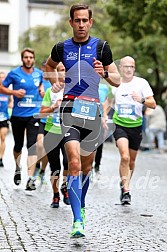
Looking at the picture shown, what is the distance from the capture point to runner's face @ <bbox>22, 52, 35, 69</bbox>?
417 inches

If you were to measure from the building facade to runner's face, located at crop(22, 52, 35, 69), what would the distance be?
4555cm

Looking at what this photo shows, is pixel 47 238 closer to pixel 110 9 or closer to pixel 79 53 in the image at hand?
pixel 79 53

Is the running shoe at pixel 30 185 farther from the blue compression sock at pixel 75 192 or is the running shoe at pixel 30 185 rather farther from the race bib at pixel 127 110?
the blue compression sock at pixel 75 192

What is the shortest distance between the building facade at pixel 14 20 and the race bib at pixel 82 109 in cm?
4981

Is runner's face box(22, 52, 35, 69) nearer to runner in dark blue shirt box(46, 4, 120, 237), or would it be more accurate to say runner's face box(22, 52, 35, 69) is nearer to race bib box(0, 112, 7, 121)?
runner in dark blue shirt box(46, 4, 120, 237)

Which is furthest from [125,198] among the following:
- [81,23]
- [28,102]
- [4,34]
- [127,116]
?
[4,34]

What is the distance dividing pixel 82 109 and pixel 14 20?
51119 millimetres

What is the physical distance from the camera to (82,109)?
655 centimetres

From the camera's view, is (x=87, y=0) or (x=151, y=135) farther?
(x=87, y=0)

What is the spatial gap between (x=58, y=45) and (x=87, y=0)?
90.1 ft

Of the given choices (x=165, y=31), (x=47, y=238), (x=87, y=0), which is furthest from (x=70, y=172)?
(x=87, y=0)

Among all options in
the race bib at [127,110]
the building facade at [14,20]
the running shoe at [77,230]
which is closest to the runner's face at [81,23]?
the running shoe at [77,230]

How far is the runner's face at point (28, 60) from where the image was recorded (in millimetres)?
10594

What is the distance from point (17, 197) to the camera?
9.51m
